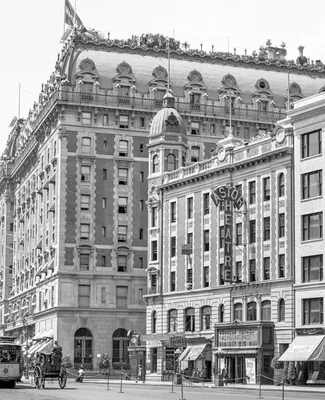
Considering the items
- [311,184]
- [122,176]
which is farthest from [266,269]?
[122,176]

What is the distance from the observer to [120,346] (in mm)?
116188

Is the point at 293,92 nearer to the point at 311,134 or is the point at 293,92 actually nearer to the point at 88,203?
the point at 88,203

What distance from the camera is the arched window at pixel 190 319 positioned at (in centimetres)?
9488

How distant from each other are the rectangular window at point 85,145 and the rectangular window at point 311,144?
41741 mm

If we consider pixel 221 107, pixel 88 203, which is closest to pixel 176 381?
pixel 88 203

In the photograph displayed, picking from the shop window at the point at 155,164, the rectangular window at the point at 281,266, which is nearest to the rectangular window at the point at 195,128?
the shop window at the point at 155,164

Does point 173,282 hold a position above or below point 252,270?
below

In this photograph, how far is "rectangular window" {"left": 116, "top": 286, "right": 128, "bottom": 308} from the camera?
383 feet

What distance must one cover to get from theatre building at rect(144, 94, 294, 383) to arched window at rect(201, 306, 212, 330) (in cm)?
11

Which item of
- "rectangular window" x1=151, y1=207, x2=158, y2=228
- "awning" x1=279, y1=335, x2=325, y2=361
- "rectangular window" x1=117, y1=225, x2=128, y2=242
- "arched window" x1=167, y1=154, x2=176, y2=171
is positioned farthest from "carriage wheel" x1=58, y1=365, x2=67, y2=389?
"rectangular window" x1=117, y1=225, x2=128, y2=242

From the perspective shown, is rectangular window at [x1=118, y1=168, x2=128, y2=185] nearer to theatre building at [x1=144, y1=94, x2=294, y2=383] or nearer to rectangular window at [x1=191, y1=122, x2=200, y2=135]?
rectangular window at [x1=191, y1=122, x2=200, y2=135]

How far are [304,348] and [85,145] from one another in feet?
160

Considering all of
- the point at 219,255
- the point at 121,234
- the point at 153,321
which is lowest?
the point at 153,321

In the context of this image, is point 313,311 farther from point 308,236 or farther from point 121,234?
point 121,234
